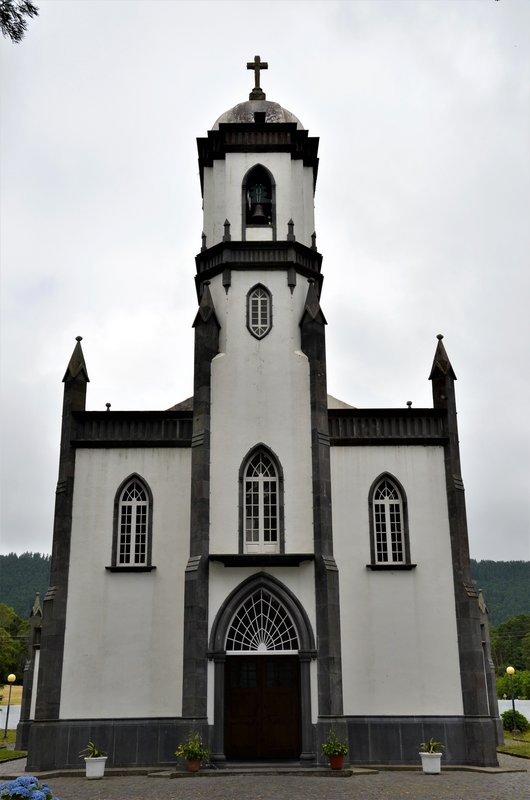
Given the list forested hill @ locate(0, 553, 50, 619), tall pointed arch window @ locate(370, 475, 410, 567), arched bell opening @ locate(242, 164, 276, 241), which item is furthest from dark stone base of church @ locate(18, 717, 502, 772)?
forested hill @ locate(0, 553, 50, 619)

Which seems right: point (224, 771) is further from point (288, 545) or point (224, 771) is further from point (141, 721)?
point (288, 545)

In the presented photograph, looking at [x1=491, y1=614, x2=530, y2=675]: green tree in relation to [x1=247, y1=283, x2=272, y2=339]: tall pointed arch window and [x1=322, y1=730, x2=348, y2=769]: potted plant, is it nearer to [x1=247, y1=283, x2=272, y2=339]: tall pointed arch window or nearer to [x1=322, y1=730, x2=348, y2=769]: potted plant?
[x1=247, y1=283, x2=272, y2=339]: tall pointed arch window

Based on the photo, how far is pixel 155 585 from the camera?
2414 cm

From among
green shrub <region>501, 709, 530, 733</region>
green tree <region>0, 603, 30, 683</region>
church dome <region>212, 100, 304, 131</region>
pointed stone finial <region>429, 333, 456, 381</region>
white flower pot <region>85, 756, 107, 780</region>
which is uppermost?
church dome <region>212, 100, 304, 131</region>

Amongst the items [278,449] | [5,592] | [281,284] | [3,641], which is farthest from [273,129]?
[5,592]

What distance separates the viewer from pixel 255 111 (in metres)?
29.2

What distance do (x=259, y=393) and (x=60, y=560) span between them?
7488 millimetres

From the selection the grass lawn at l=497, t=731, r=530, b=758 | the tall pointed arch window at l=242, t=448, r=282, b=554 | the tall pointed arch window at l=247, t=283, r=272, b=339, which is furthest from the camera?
the grass lawn at l=497, t=731, r=530, b=758

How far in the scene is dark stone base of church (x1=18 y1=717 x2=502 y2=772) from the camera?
2262 centimetres

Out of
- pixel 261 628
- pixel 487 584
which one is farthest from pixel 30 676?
pixel 487 584

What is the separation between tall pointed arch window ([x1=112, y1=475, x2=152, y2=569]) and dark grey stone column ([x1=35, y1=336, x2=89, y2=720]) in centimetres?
142

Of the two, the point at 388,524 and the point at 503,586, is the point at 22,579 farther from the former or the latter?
the point at 388,524

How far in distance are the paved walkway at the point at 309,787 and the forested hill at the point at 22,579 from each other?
324 ft

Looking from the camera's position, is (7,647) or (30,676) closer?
(30,676)
